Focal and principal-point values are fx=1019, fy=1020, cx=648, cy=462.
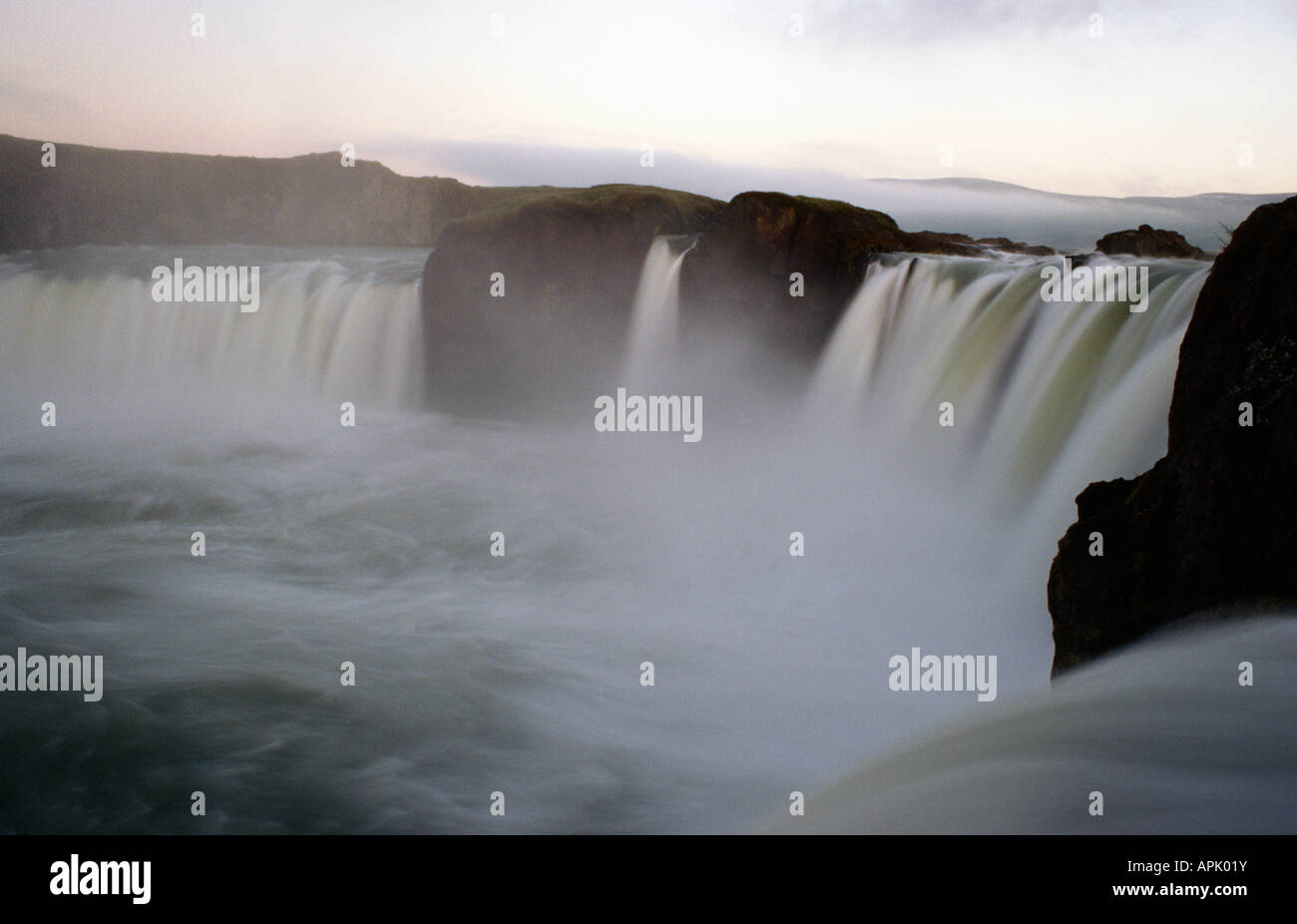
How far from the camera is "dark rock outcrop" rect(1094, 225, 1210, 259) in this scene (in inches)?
461

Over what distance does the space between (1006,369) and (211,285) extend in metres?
20.2

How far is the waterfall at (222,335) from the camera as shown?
19828 mm

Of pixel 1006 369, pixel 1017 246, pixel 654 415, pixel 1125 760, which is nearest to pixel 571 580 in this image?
pixel 1006 369

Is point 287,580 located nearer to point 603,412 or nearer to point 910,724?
point 910,724

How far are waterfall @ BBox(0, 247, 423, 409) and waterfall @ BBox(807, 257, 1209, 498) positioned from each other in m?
9.11

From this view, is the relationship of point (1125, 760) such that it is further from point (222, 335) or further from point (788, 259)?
point (222, 335)

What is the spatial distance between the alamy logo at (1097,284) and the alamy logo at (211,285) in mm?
16121

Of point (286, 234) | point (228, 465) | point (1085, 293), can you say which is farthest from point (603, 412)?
point (286, 234)

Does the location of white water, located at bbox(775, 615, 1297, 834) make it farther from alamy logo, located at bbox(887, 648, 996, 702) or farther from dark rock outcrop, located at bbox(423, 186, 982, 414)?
dark rock outcrop, located at bbox(423, 186, 982, 414)

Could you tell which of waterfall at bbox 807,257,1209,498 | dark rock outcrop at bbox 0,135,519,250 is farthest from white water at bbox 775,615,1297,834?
dark rock outcrop at bbox 0,135,519,250

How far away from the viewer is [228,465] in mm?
15977

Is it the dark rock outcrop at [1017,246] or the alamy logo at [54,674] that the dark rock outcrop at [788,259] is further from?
the alamy logo at [54,674]
